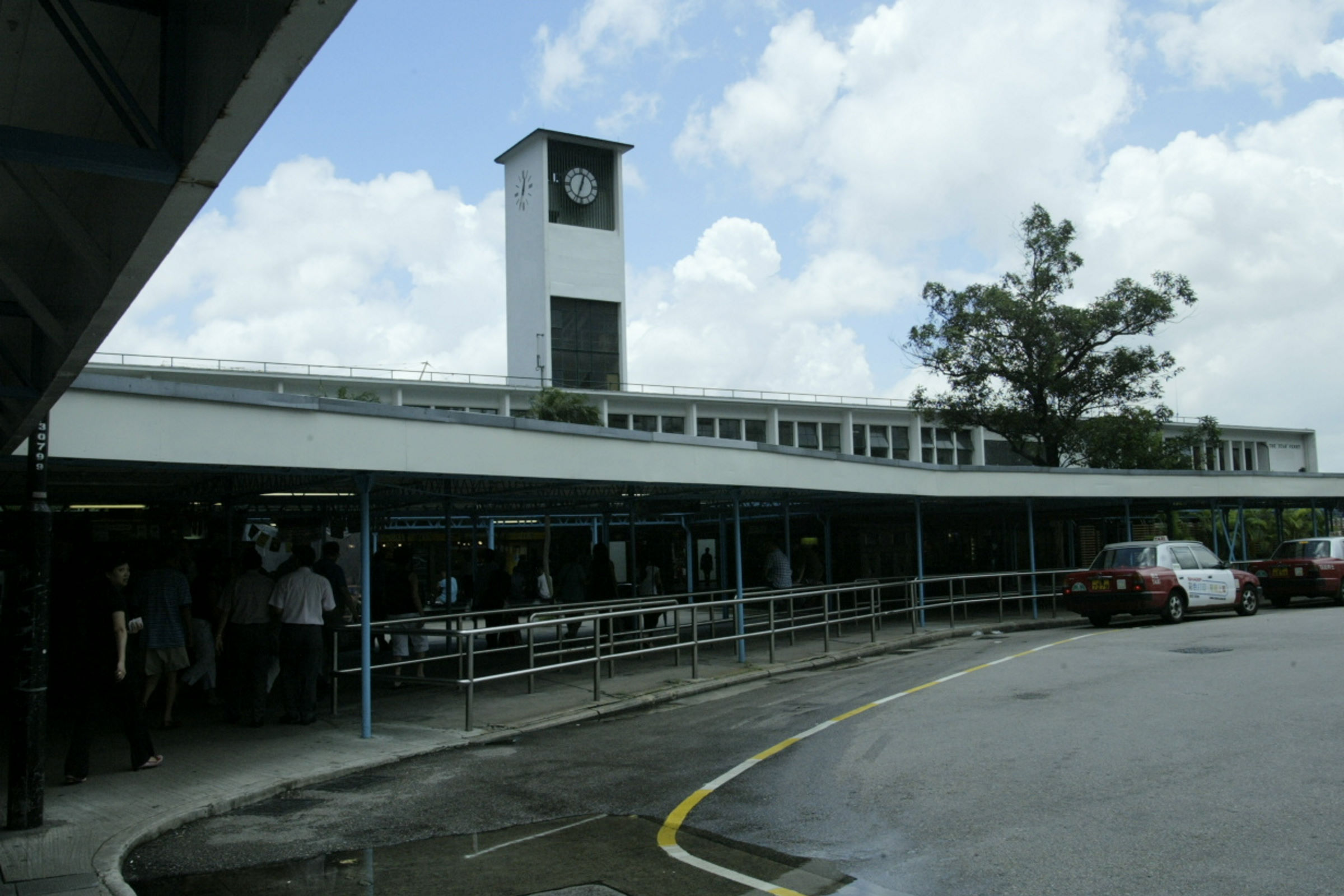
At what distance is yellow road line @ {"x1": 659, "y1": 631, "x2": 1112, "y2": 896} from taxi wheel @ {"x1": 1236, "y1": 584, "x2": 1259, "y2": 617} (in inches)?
432

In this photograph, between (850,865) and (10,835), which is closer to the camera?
(850,865)

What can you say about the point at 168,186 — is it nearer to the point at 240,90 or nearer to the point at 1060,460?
the point at 240,90

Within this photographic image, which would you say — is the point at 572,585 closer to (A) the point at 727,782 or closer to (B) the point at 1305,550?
(A) the point at 727,782

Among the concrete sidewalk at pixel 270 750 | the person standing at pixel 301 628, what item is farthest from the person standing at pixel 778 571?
the person standing at pixel 301 628

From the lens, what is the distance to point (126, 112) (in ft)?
14.5

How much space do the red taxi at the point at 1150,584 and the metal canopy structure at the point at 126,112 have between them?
18219 mm

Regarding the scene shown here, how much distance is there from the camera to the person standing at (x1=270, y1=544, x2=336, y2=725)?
11.2 meters

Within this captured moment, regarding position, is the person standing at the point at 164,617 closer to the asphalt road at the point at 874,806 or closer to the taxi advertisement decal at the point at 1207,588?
the asphalt road at the point at 874,806

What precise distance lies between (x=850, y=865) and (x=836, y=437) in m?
60.9

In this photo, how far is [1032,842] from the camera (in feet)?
20.7

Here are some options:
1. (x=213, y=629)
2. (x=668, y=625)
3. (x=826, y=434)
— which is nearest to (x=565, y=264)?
(x=826, y=434)

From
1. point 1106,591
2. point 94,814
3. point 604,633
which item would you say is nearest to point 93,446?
point 94,814

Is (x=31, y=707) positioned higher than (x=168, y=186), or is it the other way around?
(x=168, y=186)

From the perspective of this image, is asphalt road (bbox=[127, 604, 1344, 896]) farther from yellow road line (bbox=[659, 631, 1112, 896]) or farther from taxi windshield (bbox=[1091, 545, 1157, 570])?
taxi windshield (bbox=[1091, 545, 1157, 570])
